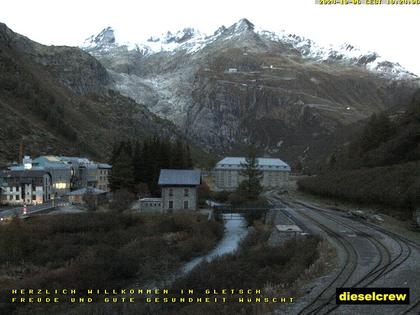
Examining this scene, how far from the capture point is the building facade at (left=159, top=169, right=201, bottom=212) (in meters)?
68.1

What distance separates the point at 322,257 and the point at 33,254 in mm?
31680

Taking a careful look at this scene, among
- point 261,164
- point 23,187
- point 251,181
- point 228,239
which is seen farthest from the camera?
point 261,164

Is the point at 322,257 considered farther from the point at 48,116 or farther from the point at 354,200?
the point at 48,116

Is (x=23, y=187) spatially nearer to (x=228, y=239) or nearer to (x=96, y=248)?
(x=96, y=248)

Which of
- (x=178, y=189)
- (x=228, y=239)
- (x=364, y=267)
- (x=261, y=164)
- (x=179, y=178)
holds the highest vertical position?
(x=179, y=178)

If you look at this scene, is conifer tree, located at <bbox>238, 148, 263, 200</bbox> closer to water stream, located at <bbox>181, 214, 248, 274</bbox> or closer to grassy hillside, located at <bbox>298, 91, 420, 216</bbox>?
water stream, located at <bbox>181, 214, 248, 274</bbox>

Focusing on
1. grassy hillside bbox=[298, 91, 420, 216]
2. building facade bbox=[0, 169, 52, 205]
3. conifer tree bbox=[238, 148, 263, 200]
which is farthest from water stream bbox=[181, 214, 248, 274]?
building facade bbox=[0, 169, 52, 205]

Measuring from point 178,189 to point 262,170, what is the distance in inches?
2689

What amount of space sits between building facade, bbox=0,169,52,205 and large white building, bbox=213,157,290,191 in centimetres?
6247

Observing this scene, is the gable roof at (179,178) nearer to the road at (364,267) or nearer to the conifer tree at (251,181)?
the conifer tree at (251,181)

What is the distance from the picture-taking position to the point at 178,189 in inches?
2704

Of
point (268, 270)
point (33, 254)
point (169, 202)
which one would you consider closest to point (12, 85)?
point (169, 202)

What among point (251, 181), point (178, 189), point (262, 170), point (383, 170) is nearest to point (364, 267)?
point (383, 170)

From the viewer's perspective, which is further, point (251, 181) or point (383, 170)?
point (251, 181)
